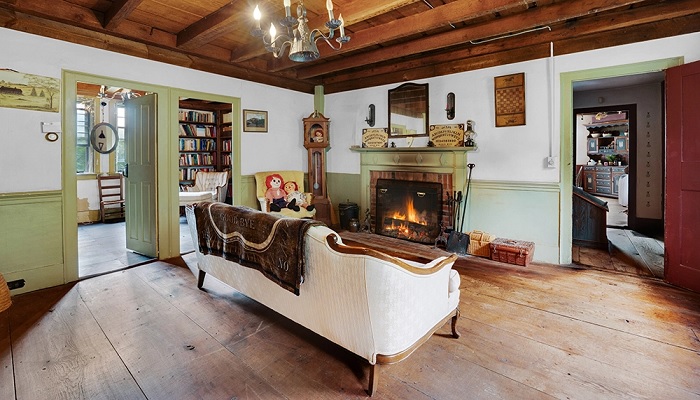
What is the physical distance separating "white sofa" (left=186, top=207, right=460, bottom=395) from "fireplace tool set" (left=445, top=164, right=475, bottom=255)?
2263 mm

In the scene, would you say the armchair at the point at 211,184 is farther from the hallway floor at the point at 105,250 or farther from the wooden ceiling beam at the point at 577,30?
the wooden ceiling beam at the point at 577,30

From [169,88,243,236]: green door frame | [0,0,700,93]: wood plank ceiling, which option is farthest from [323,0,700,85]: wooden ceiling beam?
[169,88,243,236]: green door frame

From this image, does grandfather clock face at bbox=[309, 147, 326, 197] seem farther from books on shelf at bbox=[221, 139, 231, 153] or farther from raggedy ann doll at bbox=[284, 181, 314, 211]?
books on shelf at bbox=[221, 139, 231, 153]

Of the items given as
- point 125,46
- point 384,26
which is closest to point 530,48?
point 384,26

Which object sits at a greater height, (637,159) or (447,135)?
(447,135)

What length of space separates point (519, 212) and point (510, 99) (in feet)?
4.51

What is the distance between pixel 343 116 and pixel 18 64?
13.0ft

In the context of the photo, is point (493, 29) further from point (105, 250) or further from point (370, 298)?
point (105, 250)

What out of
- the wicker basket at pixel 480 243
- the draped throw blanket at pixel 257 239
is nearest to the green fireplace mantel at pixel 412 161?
the wicker basket at pixel 480 243

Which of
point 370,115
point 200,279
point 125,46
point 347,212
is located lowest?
point 200,279

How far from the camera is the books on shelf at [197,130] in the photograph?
23.7 feet

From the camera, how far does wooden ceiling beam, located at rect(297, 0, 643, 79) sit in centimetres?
294

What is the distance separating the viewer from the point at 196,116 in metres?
7.45

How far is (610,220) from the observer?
254 inches
